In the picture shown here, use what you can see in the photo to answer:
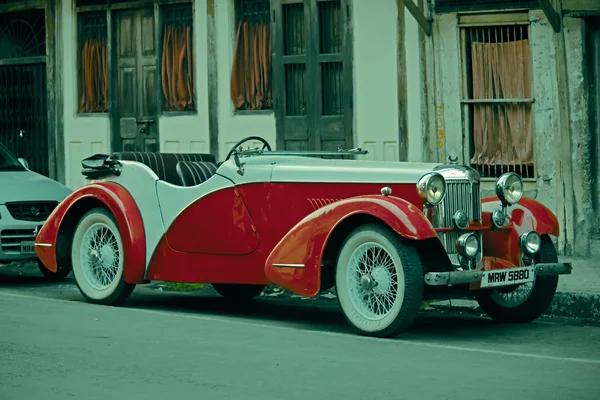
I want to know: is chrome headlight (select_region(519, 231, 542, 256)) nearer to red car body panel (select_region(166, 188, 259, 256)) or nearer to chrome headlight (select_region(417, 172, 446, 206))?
chrome headlight (select_region(417, 172, 446, 206))

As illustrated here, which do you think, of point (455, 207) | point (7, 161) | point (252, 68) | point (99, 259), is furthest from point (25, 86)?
point (455, 207)

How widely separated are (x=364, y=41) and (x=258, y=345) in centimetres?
765

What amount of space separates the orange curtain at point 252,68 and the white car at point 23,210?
4126mm

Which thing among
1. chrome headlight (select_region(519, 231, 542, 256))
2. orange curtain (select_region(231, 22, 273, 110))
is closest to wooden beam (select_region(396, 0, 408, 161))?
orange curtain (select_region(231, 22, 273, 110))

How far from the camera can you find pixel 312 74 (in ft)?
53.5

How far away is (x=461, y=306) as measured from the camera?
10.9 meters

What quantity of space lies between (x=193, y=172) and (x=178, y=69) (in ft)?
23.0

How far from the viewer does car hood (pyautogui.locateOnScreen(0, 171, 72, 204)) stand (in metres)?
12.9

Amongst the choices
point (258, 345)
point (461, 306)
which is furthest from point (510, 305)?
point (258, 345)

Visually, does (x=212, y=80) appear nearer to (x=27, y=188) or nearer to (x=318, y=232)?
(x=27, y=188)

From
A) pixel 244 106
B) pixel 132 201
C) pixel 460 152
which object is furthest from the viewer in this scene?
pixel 244 106

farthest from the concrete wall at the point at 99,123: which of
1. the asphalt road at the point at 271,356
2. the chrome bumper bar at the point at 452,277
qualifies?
the chrome bumper bar at the point at 452,277

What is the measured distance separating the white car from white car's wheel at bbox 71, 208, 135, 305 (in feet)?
4.77

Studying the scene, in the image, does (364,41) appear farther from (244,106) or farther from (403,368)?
(403,368)
